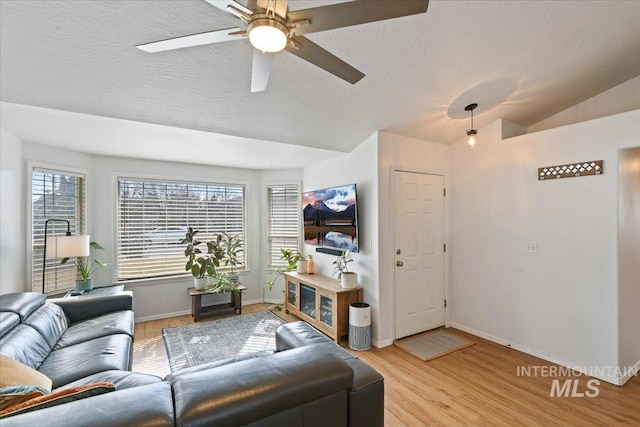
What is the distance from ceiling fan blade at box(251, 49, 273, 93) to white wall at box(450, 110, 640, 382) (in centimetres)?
301

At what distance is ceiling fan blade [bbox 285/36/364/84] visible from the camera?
1.37 m

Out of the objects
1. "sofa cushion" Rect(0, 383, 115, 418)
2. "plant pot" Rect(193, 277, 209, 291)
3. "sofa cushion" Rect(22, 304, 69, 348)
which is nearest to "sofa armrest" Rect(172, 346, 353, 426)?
"sofa cushion" Rect(0, 383, 115, 418)

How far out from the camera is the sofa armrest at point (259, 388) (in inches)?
43.5

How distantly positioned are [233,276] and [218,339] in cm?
129

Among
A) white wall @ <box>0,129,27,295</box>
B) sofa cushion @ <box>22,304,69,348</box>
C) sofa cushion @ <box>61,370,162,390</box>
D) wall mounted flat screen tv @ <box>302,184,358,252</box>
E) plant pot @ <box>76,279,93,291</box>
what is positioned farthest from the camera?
Answer: wall mounted flat screen tv @ <box>302,184,358,252</box>

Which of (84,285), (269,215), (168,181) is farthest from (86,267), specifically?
(269,215)

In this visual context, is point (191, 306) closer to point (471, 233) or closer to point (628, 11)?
point (471, 233)

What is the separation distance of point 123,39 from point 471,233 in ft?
12.8

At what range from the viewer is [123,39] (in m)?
1.79

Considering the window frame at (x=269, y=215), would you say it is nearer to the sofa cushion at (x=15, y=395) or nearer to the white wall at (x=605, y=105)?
the white wall at (x=605, y=105)

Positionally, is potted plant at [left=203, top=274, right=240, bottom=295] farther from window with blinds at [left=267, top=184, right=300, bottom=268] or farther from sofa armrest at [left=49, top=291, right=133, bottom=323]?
sofa armrest at [left=49, top=291, right=133, bottom=323]

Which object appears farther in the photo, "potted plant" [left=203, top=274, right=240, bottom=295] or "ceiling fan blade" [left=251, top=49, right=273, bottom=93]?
"potted plant" [left=203, top=274, right=240, bottom=295]

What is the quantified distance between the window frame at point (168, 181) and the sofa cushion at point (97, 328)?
1.30m

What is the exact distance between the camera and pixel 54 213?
11.6 feet
